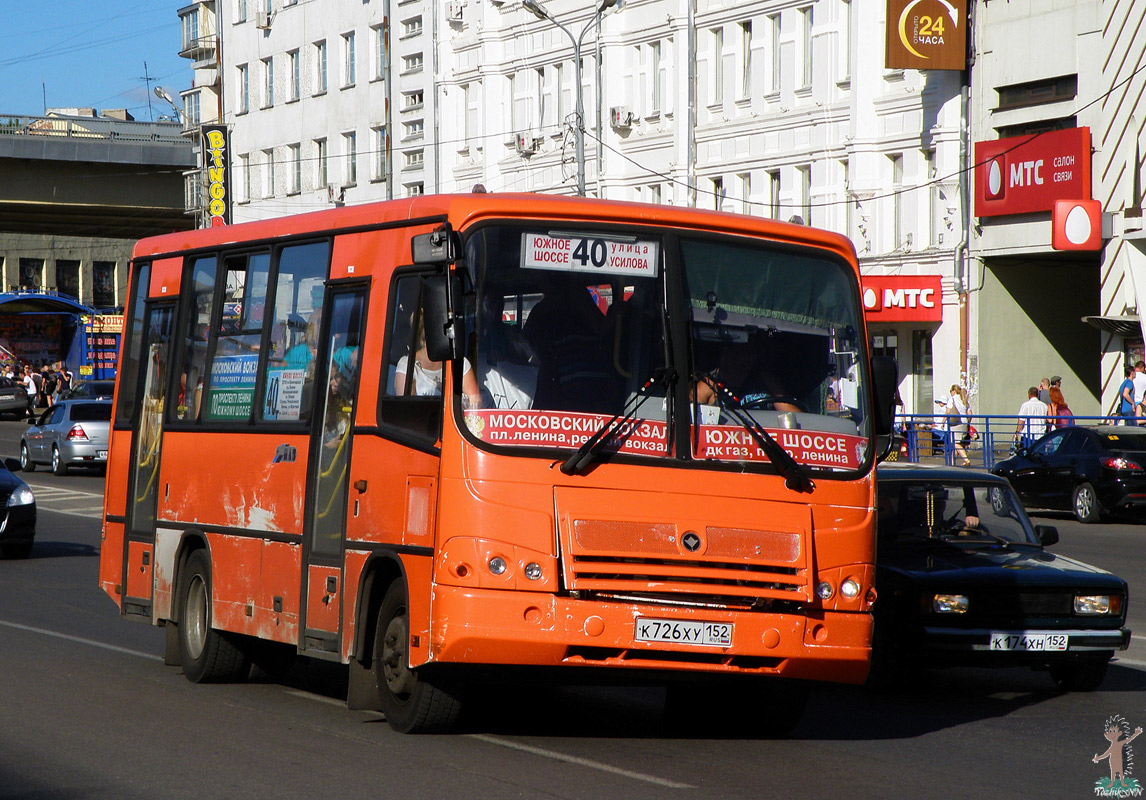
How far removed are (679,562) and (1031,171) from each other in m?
31.2

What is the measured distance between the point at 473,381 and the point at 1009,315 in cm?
3316

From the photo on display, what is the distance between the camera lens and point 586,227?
8992mm

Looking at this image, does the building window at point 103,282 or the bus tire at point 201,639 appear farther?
the building window at point 103,282

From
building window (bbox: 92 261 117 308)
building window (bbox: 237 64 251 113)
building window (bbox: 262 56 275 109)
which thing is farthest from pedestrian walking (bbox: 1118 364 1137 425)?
building window (bbox: 92 261 117 308)

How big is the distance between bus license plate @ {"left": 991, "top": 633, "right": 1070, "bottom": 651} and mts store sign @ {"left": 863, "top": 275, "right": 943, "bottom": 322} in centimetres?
2997

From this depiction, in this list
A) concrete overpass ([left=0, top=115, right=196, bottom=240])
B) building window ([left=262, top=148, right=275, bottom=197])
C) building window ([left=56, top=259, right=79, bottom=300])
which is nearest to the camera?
concrete overpass ([left=0, top=115, right=196, bottom=240])

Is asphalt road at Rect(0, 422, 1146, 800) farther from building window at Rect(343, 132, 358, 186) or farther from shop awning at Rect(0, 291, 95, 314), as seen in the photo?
shop awning at Rect(0, 291, 95, 314)

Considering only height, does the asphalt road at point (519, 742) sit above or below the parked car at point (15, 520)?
below

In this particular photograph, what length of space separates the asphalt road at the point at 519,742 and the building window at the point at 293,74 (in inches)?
2389

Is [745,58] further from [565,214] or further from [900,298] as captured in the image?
[565,214]

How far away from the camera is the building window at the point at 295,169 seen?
234ft

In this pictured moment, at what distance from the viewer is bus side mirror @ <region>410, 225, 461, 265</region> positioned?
28.6 feet

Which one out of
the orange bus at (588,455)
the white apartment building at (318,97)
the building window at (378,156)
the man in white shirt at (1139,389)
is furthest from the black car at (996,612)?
the building window at (378,156)

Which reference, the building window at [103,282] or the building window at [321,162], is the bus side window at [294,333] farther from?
the building window at [103,282]
